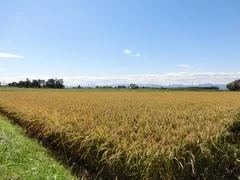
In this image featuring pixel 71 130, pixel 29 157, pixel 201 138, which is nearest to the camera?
pixel 201 138

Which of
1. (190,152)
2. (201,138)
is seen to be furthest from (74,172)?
(201,138)

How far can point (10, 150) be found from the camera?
407 cm

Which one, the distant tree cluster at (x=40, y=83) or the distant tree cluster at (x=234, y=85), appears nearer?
the distant tree cluster at (x=234, y=85)

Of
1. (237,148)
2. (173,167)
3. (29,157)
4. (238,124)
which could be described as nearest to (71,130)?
A: (29,157)

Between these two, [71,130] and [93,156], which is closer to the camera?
[93,156]

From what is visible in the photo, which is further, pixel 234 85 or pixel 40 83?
pixel 40 83

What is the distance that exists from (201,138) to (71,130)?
2.87 meters

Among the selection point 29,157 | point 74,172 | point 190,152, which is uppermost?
point 190,152

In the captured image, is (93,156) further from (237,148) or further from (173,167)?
(237,148)

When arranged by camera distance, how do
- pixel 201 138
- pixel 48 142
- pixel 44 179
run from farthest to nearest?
1. pixel 48 142
2. pixel 201 138
3. pixel 44 179

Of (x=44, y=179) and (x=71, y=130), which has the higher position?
(x=71, y=130)

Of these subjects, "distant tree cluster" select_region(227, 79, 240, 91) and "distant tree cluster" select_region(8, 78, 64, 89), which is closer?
"distant tree cluster" select_region(227, 79, 240, 91)

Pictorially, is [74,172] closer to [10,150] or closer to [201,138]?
[10,150]

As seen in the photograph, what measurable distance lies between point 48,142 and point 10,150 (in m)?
1.73
